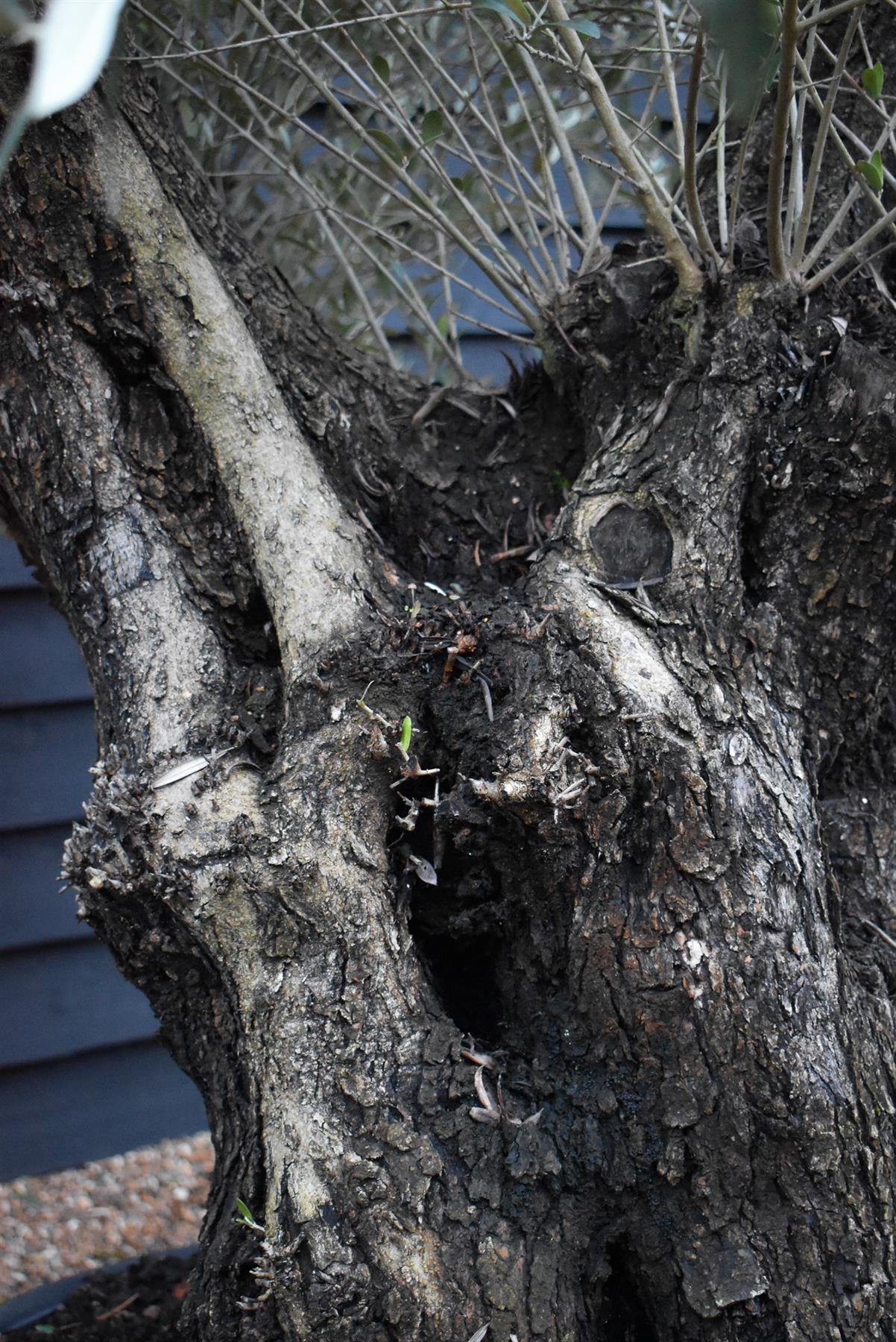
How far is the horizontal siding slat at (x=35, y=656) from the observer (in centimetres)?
262

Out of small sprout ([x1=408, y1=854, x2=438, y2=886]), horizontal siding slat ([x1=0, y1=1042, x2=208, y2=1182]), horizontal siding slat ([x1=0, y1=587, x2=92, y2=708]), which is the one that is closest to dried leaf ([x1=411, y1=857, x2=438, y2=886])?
small sprout ([x1=408, y1=854, x2=438, y2=886])

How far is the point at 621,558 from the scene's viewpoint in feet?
4.05

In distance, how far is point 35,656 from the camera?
2658mm

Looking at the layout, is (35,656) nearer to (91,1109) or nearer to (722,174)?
(91,1109)

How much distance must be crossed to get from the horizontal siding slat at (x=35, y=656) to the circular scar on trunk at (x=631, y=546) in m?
1.82

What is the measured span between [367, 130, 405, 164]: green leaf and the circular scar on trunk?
64cm

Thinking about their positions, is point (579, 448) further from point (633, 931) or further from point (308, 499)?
point (633, 931)

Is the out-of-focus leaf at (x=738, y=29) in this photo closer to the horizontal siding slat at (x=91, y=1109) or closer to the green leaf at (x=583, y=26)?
the green leaf at (x=583, y=26)

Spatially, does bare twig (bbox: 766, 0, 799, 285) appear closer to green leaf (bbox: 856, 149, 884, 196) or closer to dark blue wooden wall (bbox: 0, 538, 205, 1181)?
green leaf (bbox: 856, 149, 884, 196)

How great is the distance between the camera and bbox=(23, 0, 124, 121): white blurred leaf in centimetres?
31

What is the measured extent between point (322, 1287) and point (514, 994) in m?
0.38

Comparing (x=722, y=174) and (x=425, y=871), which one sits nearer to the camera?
(x=425, y=871)

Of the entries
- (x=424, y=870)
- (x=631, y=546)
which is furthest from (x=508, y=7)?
(x=424, y=870)

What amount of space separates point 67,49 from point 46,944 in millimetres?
2754
